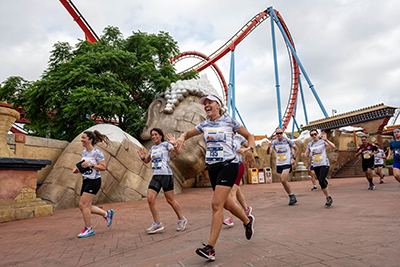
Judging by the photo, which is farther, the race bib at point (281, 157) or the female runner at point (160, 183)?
the race bib at point (281, 157)

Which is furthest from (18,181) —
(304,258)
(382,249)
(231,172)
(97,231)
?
(382,249)

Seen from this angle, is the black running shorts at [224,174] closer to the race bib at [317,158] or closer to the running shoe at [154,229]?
the running shoe at [154,229]

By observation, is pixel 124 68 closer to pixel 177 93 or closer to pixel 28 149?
pixel 177 93

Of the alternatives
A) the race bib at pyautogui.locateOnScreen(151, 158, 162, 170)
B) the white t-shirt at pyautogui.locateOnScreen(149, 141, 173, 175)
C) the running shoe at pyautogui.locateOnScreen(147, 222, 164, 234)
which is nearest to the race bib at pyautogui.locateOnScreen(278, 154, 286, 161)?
the white t-shirt at pyautogui.locateOnScreen(149, 141, 173, 175)

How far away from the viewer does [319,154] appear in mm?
6516

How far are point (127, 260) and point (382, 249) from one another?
244 centimetres

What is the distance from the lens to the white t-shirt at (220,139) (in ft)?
10.4

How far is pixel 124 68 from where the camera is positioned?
507 inches

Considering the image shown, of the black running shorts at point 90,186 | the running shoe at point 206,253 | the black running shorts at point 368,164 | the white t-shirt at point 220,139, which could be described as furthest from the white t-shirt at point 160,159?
the black running shorts at point 368,164

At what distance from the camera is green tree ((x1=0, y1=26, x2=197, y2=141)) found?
36.1 ft

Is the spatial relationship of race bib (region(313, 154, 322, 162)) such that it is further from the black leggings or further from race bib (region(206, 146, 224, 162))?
race bib (region(206, 146, 224, 162))

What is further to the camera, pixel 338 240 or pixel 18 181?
pixel 18 181

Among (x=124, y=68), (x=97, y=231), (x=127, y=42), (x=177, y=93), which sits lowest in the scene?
(x=97, y=231)

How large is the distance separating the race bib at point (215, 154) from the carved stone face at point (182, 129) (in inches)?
326
